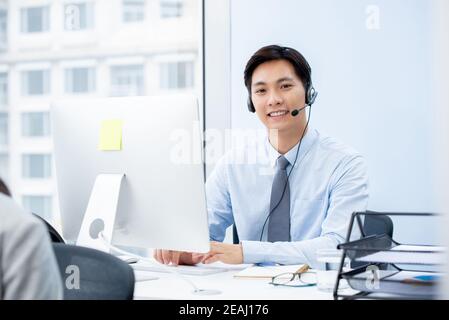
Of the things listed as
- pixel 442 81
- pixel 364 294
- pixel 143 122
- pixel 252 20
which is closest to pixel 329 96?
pixel 252 20

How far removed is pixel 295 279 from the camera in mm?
1463

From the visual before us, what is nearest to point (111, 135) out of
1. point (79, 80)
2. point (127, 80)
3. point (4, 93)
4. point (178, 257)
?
point (178, 257)

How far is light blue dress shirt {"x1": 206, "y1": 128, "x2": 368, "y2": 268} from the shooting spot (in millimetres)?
1972

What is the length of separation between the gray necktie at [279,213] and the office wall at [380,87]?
0.49m

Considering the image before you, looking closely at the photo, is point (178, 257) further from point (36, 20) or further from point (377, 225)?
point (36, 20)

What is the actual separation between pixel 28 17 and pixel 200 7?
84 cm

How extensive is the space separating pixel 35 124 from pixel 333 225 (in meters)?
1.59

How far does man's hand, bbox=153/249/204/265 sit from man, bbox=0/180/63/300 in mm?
957

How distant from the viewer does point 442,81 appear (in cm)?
68

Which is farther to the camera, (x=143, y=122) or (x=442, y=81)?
(x=143, y=122)

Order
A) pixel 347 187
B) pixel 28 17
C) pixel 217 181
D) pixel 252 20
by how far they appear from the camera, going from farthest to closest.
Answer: pixel 28 17
pixel 252 20
pixel 217 181
pixel 347 187

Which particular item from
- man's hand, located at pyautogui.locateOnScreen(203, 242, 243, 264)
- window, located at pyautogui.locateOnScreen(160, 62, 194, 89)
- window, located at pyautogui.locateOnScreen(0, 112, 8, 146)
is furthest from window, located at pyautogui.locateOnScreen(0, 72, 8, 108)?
man's hand, located at pyautogui.locateOnScreen(203, 242, 243, 264)

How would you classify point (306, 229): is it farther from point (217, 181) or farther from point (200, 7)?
point (200, 7)

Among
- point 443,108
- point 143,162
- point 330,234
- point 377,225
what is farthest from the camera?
point 377,225
